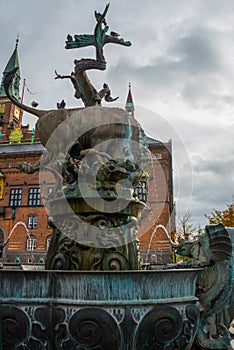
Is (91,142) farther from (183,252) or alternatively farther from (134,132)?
(183,252)

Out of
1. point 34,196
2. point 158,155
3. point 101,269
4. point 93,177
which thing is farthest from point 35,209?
point 101,269

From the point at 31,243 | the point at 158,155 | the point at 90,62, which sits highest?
the point at 158,155

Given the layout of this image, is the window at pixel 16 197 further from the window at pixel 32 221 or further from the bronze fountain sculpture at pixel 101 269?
the bronze fountain sculpture at pixel 101 269

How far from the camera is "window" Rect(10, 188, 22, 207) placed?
37156 millimetres

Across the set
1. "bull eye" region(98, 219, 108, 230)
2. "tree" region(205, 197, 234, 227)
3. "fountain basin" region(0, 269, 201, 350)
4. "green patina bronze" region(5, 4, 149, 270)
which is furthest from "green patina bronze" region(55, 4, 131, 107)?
"tree" region(205, 197, 234, 227)

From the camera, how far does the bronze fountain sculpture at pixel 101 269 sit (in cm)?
291

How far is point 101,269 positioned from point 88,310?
1112 millimetres

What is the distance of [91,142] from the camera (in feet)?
16.3

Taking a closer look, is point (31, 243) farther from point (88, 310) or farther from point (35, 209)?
point (88, 310)

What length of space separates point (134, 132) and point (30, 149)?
1472 inches

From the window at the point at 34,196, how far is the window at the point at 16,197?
129 centimetres

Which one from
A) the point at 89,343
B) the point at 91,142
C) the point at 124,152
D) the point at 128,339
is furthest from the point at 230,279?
the point at 91,142

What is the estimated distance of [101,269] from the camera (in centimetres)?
399

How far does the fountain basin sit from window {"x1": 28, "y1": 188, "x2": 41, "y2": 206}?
34.6 metres
